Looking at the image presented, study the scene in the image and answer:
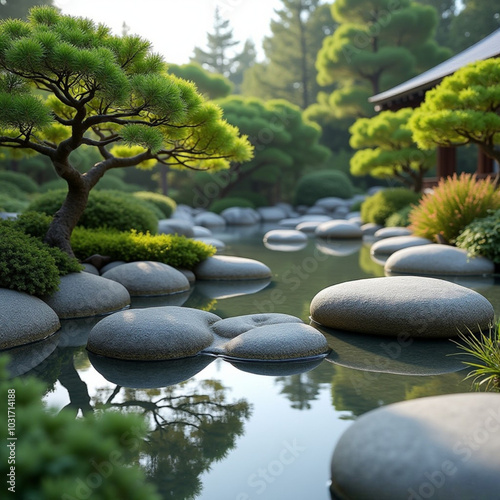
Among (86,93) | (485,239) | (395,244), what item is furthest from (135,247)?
(395,244)

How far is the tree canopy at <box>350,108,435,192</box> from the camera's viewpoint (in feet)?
64.3

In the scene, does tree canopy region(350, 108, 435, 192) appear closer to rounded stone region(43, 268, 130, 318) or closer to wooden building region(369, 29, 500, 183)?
wooden building region(369, 29, 500, 183)

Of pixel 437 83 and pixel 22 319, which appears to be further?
pixel 437 83

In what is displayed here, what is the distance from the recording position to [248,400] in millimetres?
4629

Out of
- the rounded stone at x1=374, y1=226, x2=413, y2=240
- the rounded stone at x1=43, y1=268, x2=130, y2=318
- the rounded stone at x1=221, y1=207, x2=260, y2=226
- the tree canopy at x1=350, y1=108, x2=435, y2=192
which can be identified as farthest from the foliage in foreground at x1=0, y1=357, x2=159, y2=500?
the rounded stone at x1=221, y1=207, x2=260, y2=226

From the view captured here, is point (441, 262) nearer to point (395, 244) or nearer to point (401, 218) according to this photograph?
point (395, 244)

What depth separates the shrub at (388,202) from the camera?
2017 centimetres

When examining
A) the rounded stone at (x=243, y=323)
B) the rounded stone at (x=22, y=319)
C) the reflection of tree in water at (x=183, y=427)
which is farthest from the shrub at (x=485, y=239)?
the rounded stone at (x=22, y=319)

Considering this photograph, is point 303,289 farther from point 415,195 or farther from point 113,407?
point 415,195

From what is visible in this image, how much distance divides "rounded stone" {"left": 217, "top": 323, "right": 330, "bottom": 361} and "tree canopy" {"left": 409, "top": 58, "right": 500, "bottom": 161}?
26.6 feet

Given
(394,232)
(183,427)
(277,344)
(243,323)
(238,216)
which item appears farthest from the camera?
(238,216)

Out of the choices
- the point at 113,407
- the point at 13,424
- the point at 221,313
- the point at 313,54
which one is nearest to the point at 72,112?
the point at 221,313

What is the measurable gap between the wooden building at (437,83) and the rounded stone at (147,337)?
11998 millimetres

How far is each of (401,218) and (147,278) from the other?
11.5m
